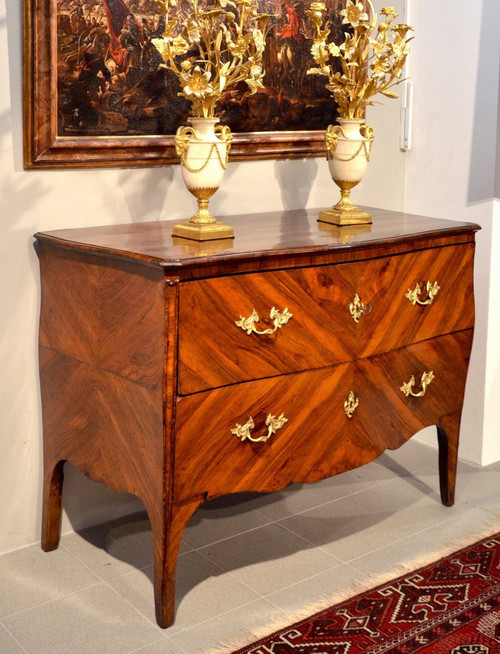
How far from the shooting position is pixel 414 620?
2.49 m

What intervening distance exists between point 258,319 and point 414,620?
3.20 ft

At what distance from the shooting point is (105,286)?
7.89 ft

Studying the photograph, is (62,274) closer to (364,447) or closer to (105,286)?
(105,286)

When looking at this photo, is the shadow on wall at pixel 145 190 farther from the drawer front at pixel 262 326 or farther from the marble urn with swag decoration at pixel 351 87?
the drawer front at pixel 262 326

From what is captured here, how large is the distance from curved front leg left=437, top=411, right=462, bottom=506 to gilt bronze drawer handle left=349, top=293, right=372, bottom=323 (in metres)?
0.68

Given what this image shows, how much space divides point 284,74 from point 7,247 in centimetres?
119

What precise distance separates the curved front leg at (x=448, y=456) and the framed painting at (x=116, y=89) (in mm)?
1174

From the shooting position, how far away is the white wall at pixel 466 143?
3.32 meters

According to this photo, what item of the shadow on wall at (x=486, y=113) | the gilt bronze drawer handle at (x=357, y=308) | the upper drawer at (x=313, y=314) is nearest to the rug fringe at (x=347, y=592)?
the upper drawer at (x=313, y=314)

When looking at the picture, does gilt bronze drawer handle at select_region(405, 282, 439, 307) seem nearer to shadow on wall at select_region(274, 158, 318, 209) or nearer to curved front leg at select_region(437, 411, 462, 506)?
curved front leg at select_region(437, 411, 462, 506)

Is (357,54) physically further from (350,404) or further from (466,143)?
(350,404)

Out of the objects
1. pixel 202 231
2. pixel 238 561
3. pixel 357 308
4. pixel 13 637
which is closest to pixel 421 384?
pixel 357 308

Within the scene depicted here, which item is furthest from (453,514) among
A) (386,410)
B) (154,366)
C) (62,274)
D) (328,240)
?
(62,274)

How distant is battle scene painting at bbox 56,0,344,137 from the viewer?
2580 millimetres
